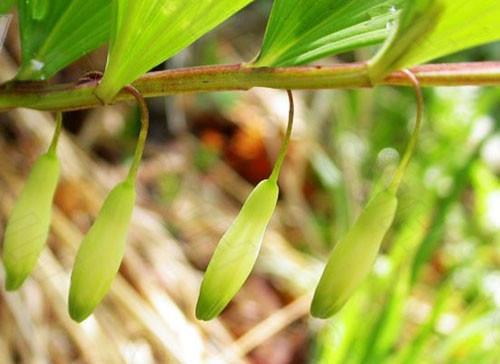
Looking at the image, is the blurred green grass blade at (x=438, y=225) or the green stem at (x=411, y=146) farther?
the blurred green grass blade at (x=438, y=225)

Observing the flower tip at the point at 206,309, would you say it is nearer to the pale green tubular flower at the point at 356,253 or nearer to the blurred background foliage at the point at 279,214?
the pale green tubular flower at the point at 356,253

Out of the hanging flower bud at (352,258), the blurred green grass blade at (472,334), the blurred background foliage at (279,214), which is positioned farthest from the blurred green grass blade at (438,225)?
the hanging flower bud at (352,258)

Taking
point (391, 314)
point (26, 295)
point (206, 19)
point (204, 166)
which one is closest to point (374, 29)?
point (206, 19)

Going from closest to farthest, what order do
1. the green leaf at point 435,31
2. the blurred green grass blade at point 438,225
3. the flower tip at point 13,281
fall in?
the green leaf at point 435,31 < the flower tip at point 13,281 < the blurred green grass blade at point 438,225

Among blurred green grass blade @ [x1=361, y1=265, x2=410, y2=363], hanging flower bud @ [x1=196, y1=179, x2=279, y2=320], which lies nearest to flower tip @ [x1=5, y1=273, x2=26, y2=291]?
hanging flower bud @ [x1=196, y1=179, x2=279, y2=320]

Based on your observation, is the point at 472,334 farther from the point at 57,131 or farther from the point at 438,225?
the point at 57,131

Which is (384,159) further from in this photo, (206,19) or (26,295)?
(206,19)

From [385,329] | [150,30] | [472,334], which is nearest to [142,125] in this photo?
[150,30]
